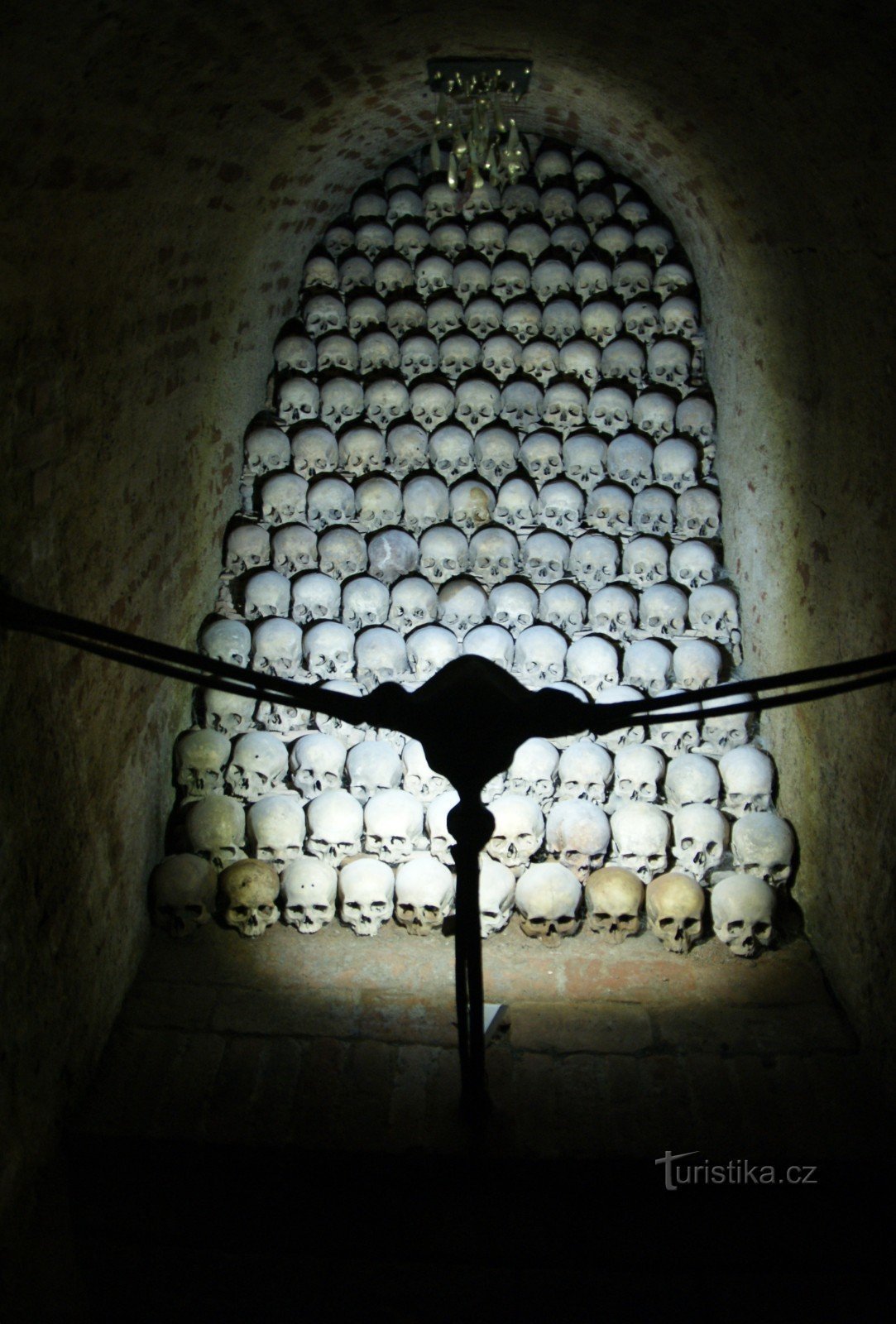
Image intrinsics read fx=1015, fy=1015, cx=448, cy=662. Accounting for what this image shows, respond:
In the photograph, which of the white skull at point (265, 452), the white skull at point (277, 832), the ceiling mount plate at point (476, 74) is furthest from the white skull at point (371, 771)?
the ceiling mount plate at point (476, 74)

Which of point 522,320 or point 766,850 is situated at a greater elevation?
point 522,320

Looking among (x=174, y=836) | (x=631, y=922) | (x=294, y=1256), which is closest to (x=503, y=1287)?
(x=294, y=1256)

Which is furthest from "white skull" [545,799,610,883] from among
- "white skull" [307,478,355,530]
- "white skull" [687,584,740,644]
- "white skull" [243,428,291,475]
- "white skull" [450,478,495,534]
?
"white skull" [243,428,291,475]

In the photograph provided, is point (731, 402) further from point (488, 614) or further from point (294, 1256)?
point (294, 1256)

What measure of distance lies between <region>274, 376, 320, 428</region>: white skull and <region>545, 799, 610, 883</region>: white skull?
186 cm

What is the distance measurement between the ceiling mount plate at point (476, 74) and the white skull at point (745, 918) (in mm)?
2737

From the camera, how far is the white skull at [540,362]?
12.9 ft

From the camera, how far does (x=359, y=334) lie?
4027 millimetres

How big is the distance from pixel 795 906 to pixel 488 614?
54.1 inches

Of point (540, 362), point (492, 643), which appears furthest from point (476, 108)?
point (492, 643)

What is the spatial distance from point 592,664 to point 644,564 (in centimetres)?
49

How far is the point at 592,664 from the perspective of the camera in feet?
11.2

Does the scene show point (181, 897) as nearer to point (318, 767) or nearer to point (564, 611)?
point (318, 767)

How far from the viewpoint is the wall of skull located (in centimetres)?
307
